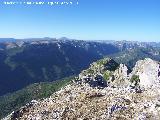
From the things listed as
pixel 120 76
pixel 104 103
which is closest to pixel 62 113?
pixel 104 103

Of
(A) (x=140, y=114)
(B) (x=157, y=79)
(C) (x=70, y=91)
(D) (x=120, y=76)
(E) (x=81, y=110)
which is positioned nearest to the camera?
(A) (x=140, y=114)

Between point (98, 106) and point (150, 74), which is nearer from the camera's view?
point (98, 106)

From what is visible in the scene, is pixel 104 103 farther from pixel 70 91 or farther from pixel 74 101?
pixel 70 91

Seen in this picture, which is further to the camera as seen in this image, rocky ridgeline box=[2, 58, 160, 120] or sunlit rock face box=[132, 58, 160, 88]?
sunlit rock face box=[132, 58, 160, 88]

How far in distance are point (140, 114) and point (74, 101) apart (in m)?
13.4

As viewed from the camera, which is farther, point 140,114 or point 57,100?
point 57,100

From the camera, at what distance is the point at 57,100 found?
60.2 meters

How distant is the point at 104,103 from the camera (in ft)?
176

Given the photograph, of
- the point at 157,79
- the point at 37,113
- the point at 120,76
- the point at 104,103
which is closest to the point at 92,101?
the point at 104,103

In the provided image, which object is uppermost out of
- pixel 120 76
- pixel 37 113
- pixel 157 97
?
pixel 157 97

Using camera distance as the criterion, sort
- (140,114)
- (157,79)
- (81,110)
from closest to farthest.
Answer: (140,114) < (81,110) < (157,79)

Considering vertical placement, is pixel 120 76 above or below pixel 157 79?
below

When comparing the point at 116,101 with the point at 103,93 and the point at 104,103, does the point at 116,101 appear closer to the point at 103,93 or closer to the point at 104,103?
the point at 104,103

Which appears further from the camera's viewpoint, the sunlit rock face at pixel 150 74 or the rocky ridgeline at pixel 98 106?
the sunlit rock face at pixel 150 74
